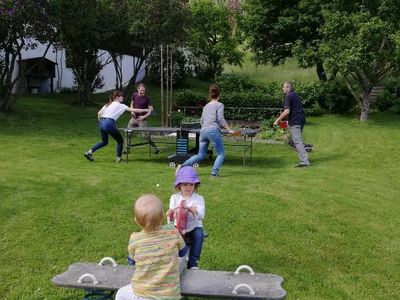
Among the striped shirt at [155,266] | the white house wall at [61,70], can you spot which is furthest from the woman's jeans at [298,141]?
the white house wall at [61,70]

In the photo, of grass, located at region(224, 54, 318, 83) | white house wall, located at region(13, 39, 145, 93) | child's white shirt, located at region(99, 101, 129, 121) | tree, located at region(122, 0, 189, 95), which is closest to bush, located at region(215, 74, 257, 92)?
white house wall, located at region(13, 39, 145, 93)

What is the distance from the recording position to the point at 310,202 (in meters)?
8.33

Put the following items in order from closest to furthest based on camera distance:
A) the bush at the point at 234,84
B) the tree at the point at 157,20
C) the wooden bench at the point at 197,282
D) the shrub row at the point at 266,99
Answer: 1. the wooden bench at the point at 197,282
2. the tree at the point at 157,20
3. the shrub row at the point at 266,99
4. the bush at the point at 234,84

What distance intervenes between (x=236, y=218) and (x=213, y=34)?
94.4 feet

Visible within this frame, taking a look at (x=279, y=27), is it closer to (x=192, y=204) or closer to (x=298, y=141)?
(x=298, y=141)

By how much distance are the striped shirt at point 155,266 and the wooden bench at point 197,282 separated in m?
0.26

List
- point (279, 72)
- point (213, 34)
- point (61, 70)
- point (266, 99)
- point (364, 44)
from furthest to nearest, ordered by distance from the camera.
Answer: point (279, 72)
point (213, 34)
point (61, 70)
point (266, 99)
point (364, 44)

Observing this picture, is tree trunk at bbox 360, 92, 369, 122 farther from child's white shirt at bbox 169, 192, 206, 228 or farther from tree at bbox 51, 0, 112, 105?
child's white shirt at bbox 169, 192, 206, 228

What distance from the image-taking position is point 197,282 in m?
4.27

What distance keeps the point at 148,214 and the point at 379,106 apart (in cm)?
2170

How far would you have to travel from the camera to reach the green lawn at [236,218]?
5.82 metres

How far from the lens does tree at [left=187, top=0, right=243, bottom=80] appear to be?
110 ft

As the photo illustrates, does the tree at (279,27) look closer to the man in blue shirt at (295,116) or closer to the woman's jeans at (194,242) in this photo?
the man in blue shirt at (295,116)

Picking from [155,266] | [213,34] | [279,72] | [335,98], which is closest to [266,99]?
[335,98]
